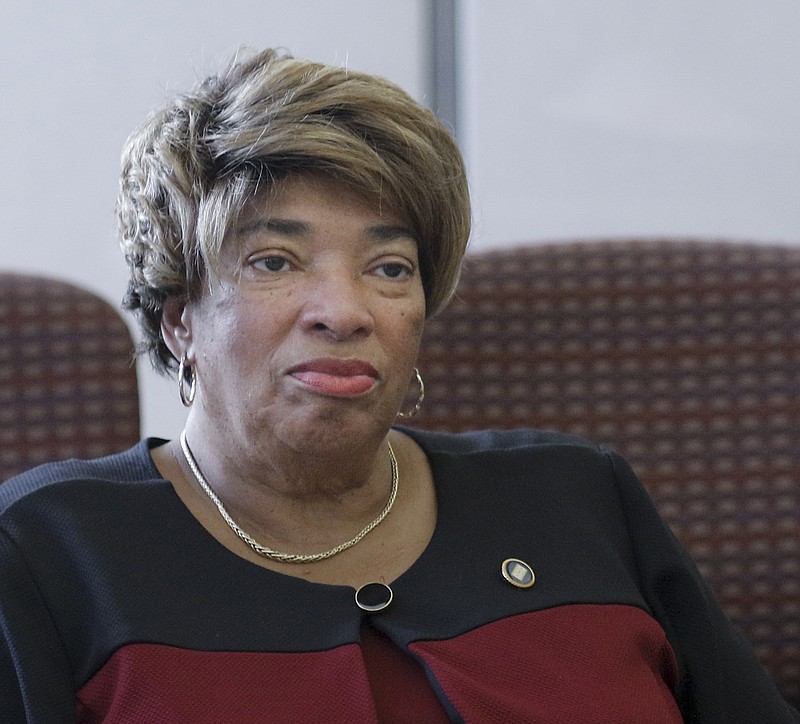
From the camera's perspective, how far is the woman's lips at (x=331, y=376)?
1.34 metres

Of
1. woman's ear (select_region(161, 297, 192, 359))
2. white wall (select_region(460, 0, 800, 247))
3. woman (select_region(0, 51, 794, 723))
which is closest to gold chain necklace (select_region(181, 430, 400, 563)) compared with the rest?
woman (select_region(0, 51, 794, 723))

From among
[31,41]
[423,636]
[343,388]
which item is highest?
[31,41]

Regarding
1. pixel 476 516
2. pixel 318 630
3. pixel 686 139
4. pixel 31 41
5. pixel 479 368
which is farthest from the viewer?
pixel 686 139

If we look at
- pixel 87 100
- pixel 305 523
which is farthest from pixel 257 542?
pixel 87 100

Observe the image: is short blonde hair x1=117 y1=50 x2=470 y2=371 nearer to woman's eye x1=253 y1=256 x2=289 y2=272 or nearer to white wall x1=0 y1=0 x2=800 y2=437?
woman's eye x1=253 y1=256 x2=289 y2=272

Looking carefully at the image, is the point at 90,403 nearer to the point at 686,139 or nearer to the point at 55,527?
the point at 55,527

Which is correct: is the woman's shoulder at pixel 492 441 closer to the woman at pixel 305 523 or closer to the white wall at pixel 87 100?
the woman at pixel 305 523

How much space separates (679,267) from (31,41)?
132 cm

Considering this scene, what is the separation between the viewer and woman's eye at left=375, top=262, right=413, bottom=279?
1.44 metres

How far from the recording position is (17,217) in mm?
2340

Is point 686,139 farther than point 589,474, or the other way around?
point 686,139

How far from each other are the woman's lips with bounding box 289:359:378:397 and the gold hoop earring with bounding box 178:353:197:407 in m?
0.19

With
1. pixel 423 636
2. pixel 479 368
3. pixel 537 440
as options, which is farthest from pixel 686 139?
pixel 423 636

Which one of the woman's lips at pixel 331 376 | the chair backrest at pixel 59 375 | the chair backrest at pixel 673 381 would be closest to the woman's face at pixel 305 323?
the woman's lips at pixel 331 376
